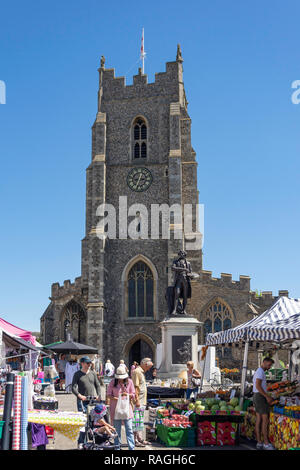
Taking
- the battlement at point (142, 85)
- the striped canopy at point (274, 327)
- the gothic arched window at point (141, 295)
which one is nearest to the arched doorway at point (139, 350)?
the gothic arched window at point (141, 295)

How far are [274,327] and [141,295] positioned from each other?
71.4 ft

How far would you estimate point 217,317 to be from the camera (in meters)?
29.5

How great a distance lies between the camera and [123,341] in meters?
29.8

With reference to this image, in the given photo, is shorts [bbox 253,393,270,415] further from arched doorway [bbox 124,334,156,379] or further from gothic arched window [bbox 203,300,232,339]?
arched doorway [bbox 124,334,156,379]

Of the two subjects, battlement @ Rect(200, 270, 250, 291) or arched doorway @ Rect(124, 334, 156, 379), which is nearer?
battlement @ Rect(200, 270, 250, 291)

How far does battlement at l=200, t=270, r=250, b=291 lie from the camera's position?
29391mm

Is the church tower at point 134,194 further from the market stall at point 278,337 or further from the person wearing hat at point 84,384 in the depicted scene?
the person wearing hat at point 84,384

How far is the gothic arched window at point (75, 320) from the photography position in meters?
30.8

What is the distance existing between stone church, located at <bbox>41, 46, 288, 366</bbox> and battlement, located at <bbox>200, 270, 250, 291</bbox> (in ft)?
0.18

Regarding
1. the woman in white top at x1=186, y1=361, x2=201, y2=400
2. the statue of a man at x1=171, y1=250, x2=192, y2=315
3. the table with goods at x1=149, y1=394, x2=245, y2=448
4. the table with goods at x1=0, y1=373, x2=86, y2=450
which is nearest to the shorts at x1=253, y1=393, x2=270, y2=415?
the table with goods at x1=149, y1=394, x2=245, y2=448
